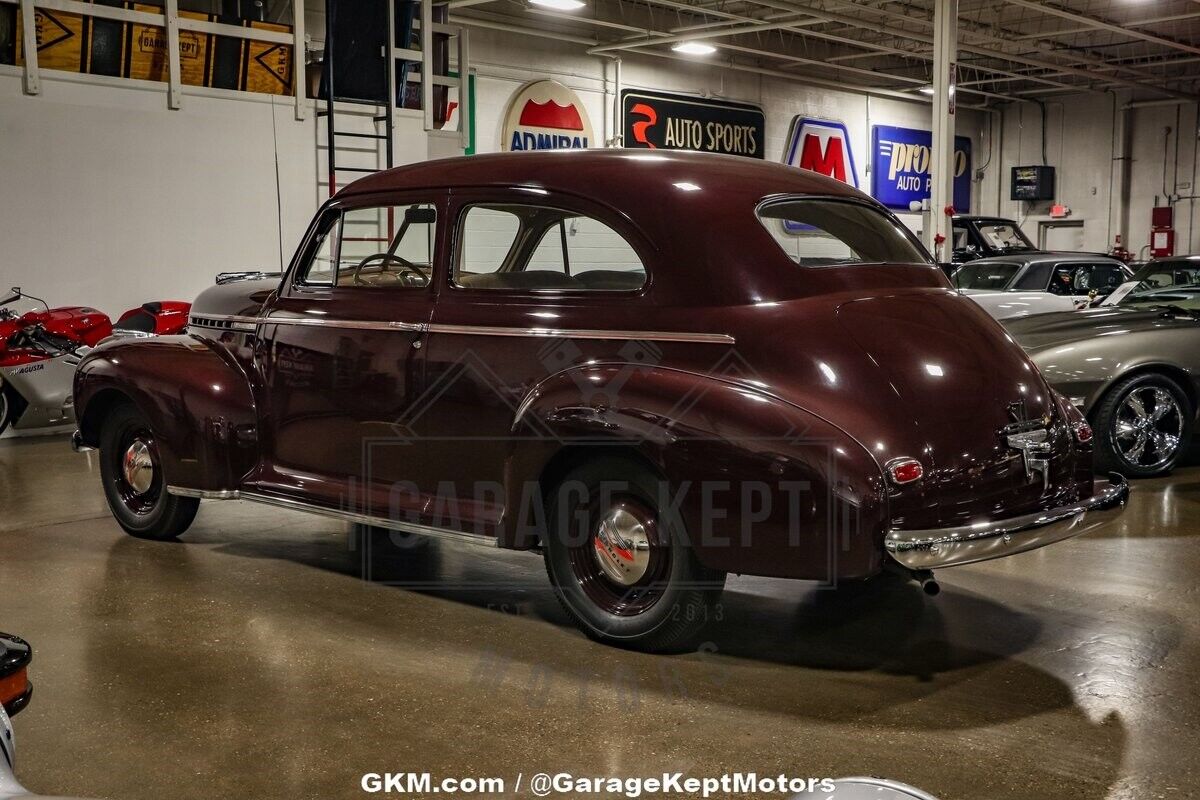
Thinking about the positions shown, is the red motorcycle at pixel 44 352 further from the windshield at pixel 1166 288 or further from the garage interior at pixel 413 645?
the windshield at pixel 1166 288

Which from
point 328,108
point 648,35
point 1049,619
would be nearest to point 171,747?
point 1049,619

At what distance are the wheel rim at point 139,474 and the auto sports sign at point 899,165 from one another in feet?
68.3

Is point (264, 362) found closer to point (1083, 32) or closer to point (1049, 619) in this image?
point (1049, 619)

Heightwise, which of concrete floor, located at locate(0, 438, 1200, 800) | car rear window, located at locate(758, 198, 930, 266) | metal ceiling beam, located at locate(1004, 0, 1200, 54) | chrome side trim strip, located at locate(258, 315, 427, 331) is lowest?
concrete floor, located at locate(0, 438, 1200, 800)

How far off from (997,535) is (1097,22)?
1731 cm

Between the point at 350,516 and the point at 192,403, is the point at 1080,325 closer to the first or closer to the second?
the point at 350,516

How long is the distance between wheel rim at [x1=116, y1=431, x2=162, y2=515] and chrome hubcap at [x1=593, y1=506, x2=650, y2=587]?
100 inches

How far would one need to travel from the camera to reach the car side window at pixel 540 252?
14.1 ft

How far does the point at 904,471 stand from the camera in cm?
364

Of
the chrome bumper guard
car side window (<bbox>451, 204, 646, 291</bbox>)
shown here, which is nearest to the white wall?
the chrome bumper guard

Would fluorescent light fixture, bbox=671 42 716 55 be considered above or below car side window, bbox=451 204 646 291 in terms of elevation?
above

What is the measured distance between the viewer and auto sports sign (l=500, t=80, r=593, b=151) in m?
18.3

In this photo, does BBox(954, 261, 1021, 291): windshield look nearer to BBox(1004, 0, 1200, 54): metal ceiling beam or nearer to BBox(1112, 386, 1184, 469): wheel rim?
BBox(1112, 386, 1184, 469): wheel rim

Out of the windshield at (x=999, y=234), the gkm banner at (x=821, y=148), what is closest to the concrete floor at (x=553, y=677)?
the windshield at (x=999, y=234)
